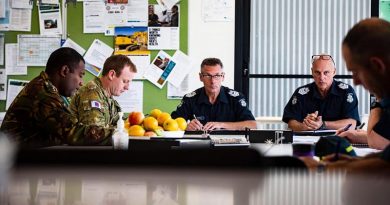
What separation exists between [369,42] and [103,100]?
274cm

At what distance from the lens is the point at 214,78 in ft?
15.9

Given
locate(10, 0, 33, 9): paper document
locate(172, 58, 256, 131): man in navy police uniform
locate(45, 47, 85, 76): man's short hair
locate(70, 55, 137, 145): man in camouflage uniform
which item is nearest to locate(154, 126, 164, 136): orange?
locate(70, 55, 137, 145): man in camouflage uniform

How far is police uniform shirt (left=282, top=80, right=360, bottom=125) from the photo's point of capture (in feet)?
15.2

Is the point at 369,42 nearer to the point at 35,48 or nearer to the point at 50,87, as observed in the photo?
the point at 50,87

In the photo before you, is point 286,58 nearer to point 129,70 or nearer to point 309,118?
point 309,118

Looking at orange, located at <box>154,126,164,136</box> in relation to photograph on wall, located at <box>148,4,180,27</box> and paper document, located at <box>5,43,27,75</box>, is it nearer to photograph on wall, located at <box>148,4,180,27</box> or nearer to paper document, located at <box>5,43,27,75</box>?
photograph on wall, located at <box>148,4,180,27</box>

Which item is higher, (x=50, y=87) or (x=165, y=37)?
(x=165, y=37)

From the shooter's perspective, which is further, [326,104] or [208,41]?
[208,41]

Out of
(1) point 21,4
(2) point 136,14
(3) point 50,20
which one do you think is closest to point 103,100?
(2) point 136,14

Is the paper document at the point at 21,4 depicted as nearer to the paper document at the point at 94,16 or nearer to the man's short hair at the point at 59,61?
the paper document at the point at 94,16

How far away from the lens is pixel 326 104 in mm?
4711

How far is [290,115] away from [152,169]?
428cm

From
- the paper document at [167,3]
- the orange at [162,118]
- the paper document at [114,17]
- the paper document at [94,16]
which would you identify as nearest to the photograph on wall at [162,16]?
the paper document at [167,3]

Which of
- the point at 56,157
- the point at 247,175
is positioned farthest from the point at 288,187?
the point at 56,157
